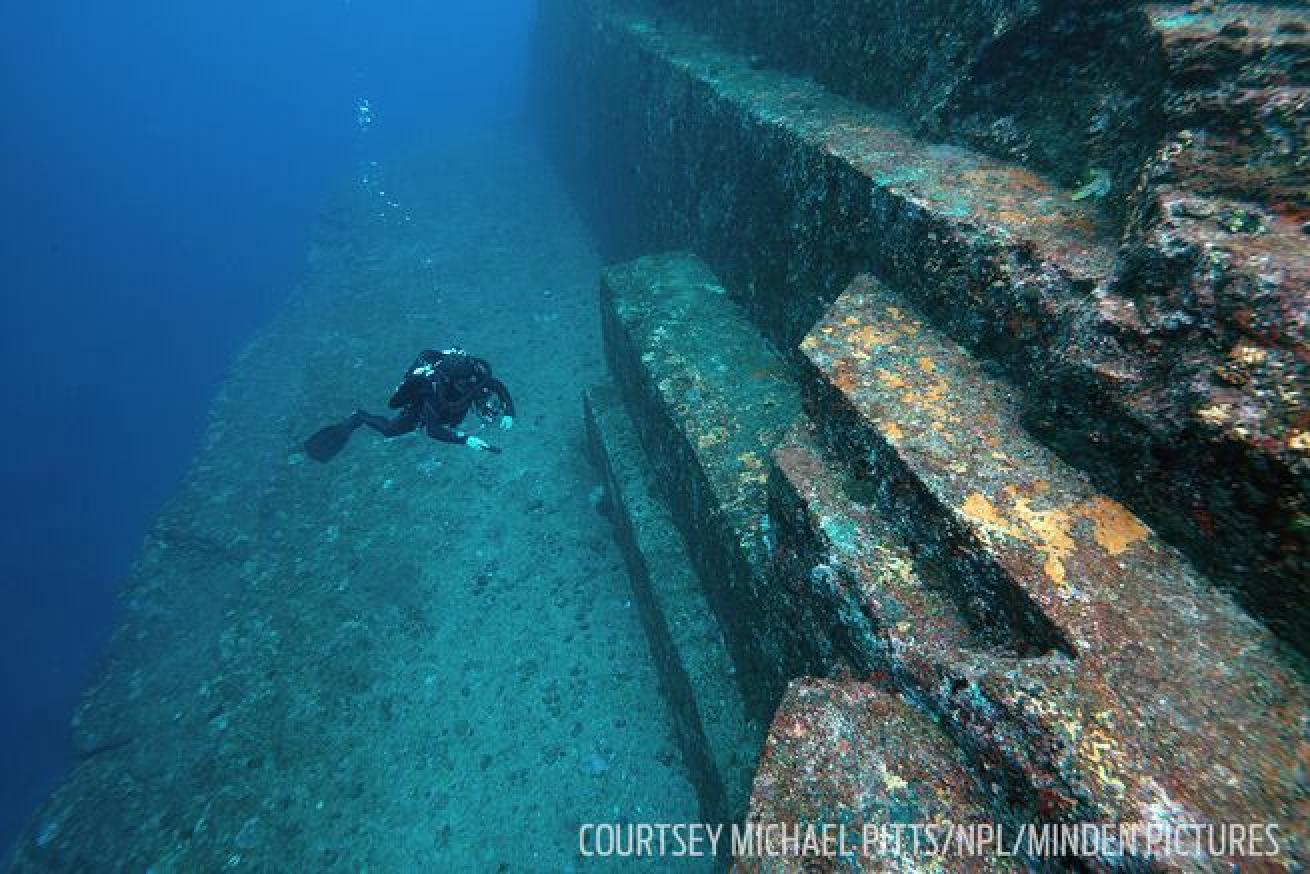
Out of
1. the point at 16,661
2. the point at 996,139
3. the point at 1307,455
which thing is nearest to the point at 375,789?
the point at 1307,455

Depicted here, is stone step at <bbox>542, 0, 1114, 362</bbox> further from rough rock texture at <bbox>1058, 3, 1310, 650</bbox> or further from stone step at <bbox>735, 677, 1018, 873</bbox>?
stone step at <bbox>735, 677, 1018, 873</bbox>

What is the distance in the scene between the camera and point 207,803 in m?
4.50

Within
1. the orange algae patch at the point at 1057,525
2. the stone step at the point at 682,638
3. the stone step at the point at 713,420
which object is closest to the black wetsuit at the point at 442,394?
the stone step at the point at 682,638

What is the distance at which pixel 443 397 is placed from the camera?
19.4 feet

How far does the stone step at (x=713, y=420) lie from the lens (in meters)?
2.96

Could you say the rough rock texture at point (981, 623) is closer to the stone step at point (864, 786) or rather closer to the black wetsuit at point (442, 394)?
the stone step at point (864, 786)

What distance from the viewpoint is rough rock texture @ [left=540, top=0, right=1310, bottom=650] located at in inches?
56.9

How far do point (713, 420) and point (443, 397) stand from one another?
337 centimetres

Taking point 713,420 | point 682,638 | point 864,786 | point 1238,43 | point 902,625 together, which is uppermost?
point 1238,43

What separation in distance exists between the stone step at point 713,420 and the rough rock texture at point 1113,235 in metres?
0.45

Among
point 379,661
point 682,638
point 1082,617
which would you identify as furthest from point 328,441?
point 1082,617

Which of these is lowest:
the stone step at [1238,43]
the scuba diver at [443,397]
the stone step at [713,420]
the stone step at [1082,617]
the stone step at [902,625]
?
the scuba diver at [443,397]

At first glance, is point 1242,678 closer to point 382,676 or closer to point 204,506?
point 382,676

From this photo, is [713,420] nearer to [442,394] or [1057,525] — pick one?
[1057,525]
